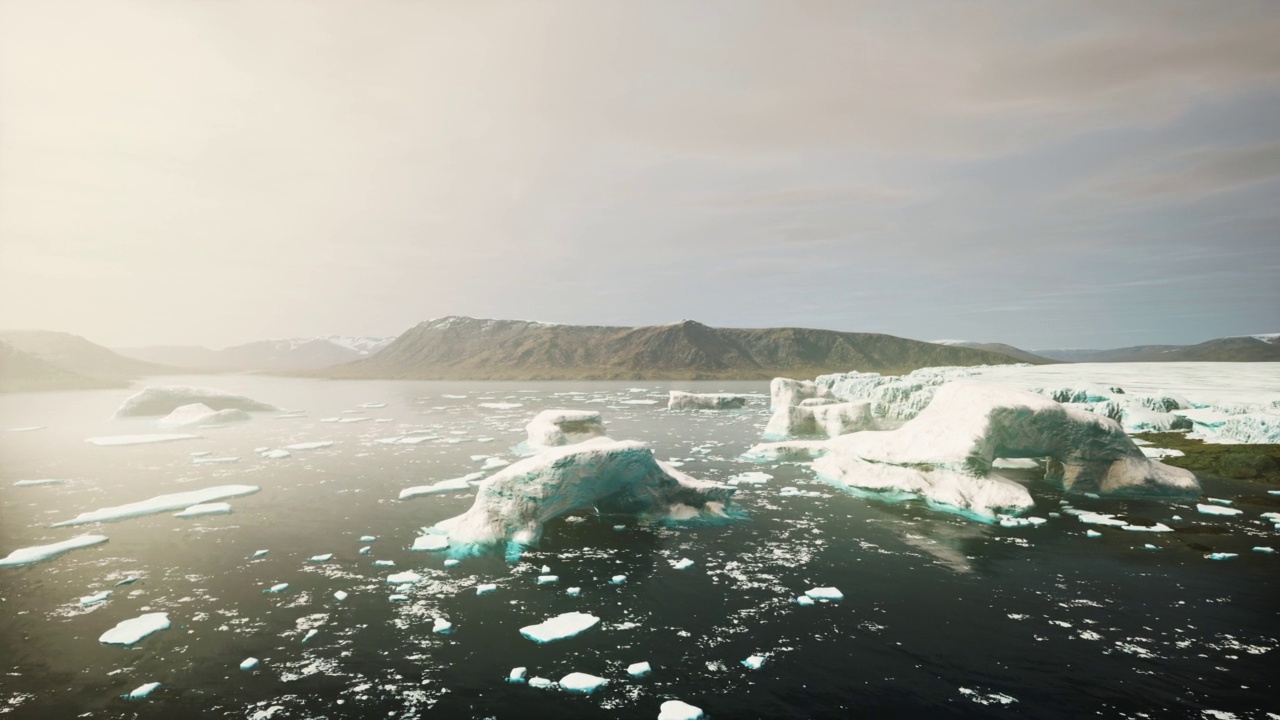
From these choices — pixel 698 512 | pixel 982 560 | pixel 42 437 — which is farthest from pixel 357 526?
pixel 42 437

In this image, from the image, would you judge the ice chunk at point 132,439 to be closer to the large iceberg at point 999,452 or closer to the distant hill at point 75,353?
the large iceberg at point 999,452

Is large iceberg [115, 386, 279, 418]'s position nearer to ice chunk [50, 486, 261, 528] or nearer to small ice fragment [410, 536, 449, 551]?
ice chunk [50, 486, 261, 528]

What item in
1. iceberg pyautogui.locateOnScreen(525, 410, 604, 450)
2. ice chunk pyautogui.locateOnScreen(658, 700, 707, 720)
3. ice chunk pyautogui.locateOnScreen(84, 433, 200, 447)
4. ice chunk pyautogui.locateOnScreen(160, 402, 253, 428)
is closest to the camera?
ice chunk pyautogui.locateOnScreen(658, 700, 707, 720)

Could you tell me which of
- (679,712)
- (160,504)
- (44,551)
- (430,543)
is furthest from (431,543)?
(160,504)

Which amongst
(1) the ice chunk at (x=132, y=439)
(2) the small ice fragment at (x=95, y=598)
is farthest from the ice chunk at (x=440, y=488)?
(1) the ice chunk at (x=132, y=439)

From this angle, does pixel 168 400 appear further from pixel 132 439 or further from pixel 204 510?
pixel 204 510

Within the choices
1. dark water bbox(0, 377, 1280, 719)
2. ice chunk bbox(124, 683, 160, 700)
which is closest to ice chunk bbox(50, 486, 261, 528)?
dark water bbox(0, 377, 1280, 719)
